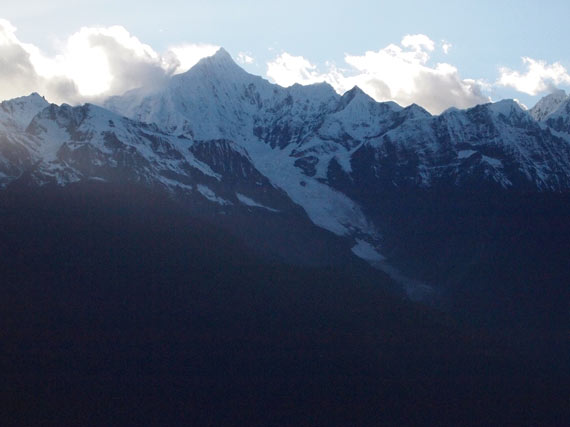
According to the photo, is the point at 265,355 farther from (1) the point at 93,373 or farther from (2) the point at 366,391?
(1) the point at 93,373

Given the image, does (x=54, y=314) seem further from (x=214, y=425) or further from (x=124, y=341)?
(x=214, y=425)

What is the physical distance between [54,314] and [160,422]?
104 ft

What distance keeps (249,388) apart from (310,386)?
32.6 ft

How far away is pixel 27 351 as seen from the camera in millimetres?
182875

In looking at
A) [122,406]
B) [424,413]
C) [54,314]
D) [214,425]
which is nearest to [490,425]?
[424,413]

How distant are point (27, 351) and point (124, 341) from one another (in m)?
17.5

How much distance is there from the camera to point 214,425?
582 ft

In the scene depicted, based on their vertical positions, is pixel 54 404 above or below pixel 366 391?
below

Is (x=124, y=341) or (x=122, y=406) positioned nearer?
(x=122, y=406)

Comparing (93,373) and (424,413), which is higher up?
(424,413)

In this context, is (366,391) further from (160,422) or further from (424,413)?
(160,422)

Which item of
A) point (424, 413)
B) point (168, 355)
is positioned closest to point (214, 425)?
point (168, 355)

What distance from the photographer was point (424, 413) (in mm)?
192000

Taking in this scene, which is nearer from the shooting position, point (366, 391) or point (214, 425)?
point (214, 425)
